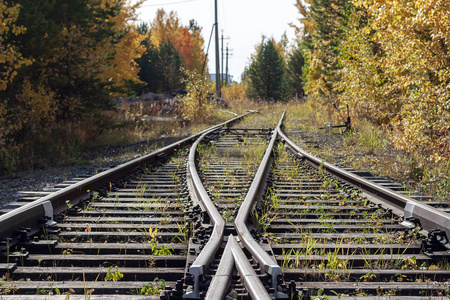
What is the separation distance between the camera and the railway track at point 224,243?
2.27m

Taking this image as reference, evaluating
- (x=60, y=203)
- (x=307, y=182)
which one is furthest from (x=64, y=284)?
(x=307, y=182)

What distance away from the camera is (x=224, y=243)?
110 inches

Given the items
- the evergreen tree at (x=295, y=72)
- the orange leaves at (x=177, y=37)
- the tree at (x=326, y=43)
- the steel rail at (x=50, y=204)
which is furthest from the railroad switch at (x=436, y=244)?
the orange leaves at (x=177, y=37)

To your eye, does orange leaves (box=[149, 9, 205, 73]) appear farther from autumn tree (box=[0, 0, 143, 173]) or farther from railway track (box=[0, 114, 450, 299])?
railway track (box=[0, 114, 450, 299])

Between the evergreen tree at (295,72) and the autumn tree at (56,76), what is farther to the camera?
the evergreen tree at (295,72)

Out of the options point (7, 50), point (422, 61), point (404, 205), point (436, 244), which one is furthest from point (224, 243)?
point (7, 50)

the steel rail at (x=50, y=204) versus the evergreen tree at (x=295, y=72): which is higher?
the evergreen tree at (x=295, y=72)

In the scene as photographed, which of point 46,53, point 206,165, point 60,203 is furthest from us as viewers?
point 46,53

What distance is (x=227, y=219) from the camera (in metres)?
3.39

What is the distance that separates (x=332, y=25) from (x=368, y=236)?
16282 millimetres

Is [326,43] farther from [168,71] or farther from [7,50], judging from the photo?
[168,71]

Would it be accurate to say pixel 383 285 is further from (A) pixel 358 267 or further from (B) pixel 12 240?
(B) pixel 12 240

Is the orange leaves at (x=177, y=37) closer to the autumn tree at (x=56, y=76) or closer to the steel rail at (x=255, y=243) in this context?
the autumn tree at (x=56, y=76)

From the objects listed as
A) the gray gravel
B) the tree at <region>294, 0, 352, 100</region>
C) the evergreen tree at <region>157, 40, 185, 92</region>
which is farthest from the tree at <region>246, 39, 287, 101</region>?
the gray gravel
